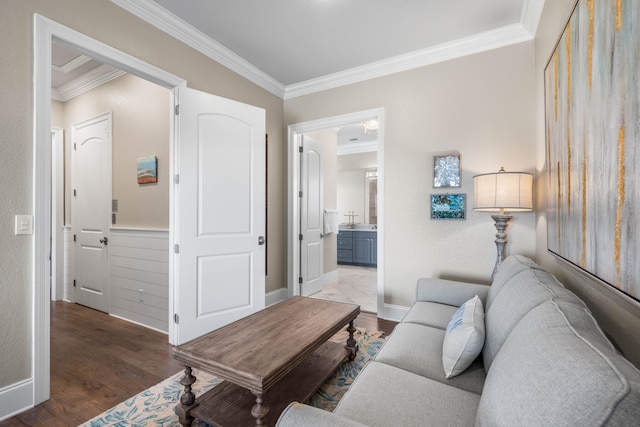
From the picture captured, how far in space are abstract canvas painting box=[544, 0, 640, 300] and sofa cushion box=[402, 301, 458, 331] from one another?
780 millimetres

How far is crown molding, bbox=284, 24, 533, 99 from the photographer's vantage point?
2.70 meters

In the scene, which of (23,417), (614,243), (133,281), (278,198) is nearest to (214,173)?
(278,198)

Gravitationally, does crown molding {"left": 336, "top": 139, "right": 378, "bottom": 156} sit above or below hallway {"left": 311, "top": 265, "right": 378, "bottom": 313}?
above

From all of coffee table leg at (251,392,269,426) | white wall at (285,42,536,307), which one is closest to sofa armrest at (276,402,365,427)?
coffee table leg at (251,392,269,426)

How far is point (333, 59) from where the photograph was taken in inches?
127

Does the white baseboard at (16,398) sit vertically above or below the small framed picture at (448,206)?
below

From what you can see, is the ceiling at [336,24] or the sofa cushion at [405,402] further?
the ceiling at [336,24]

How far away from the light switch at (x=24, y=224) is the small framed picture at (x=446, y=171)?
3152mm

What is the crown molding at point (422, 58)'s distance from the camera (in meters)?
2.70

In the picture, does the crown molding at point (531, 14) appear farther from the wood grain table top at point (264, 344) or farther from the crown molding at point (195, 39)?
the wood grain table top at point (264, 344)

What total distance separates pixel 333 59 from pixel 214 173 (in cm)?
177

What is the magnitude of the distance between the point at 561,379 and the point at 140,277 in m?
3.48

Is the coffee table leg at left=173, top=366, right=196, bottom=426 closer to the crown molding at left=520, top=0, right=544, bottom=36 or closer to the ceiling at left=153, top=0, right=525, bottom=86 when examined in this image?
the ceiling at left=153, top=0, right=525, bottom=86

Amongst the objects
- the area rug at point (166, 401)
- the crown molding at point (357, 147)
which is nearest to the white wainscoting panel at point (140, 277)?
the area rug at point (166, 401)
